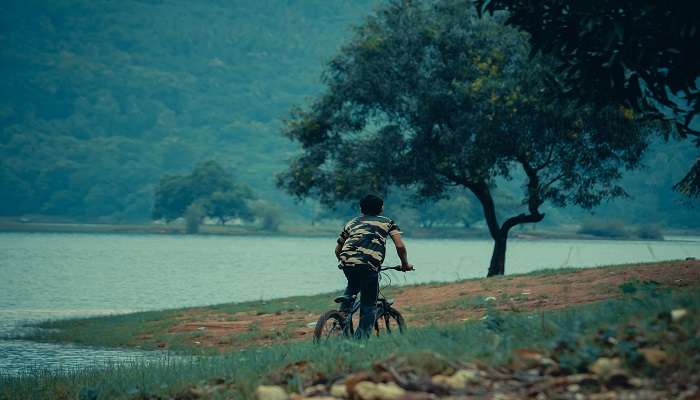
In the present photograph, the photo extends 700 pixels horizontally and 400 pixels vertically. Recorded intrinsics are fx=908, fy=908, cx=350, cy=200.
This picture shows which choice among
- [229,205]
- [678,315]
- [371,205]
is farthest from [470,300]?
[229,205]

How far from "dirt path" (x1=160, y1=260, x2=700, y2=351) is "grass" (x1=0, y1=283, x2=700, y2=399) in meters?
7.81

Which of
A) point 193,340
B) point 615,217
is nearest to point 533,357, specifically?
point 193,340

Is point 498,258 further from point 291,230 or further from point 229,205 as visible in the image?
point 291,230

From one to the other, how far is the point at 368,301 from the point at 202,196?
144671 mm

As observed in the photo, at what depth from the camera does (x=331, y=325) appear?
12.5 meters

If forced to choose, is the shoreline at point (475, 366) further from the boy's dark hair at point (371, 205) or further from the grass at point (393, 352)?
the boy's dark hair at point (371, 205)

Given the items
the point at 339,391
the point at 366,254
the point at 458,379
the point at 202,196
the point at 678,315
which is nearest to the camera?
the point at 458,379

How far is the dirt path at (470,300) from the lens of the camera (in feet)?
64.1

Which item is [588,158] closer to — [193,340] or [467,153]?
[467,153]

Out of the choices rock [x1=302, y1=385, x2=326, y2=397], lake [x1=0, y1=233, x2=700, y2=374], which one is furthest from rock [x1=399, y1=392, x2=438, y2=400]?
lake [x1=0, y1=233, x2=700, y2=374]

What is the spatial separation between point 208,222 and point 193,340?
6443 inches

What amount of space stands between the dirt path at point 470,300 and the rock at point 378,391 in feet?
35.1

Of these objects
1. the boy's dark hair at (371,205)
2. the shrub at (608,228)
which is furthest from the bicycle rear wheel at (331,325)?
the shrub at (608,228)

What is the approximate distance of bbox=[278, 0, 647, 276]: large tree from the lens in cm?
2886
